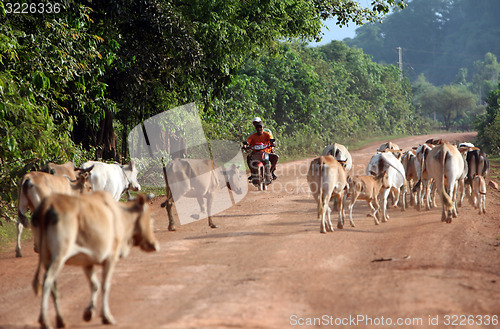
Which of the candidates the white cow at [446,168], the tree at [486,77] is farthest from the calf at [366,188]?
the tree at [486,77]

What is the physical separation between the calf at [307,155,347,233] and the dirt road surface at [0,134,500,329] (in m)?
0.34

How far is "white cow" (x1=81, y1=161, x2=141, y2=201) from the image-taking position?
36.2ft

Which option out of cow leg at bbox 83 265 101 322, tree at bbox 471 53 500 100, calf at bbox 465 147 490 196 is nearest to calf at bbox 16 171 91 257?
cow leg at bbox 83 265 101 322

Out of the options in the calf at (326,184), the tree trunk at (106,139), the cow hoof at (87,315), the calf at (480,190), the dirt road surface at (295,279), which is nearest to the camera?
the cow hoof at (87,315)

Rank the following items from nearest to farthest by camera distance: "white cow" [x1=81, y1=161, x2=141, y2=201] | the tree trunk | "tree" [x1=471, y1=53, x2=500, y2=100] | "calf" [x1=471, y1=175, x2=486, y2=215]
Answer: "white cow" [x1=81, y1=161, x2=141, y2=201] → "calf" [x1=471, y1=175, x2=486, y2=215] → the tree trunk → "tree" [x1=471, y1=53, x2=500, y2=100]

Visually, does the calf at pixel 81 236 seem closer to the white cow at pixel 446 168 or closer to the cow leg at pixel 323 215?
the cow leg at pixel 323 215

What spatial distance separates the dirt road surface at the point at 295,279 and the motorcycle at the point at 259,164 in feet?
10.5

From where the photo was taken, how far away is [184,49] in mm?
14250

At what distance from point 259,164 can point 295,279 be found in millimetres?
7716

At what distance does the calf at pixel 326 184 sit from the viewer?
10625 mm

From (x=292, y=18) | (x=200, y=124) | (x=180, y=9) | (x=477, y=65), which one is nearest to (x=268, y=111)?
(x=200, y=124)

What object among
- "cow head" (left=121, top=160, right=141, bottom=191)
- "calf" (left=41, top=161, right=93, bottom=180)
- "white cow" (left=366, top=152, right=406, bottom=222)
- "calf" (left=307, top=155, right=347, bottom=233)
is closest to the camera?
"calf" (left=41, top=161, right=93, bottom=180)

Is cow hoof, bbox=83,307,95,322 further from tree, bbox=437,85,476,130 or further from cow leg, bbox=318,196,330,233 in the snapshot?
tree, bbox=437,85,476,130

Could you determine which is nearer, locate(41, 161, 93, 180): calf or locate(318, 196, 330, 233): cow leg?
locate(41, 161, 93, 180): calf
